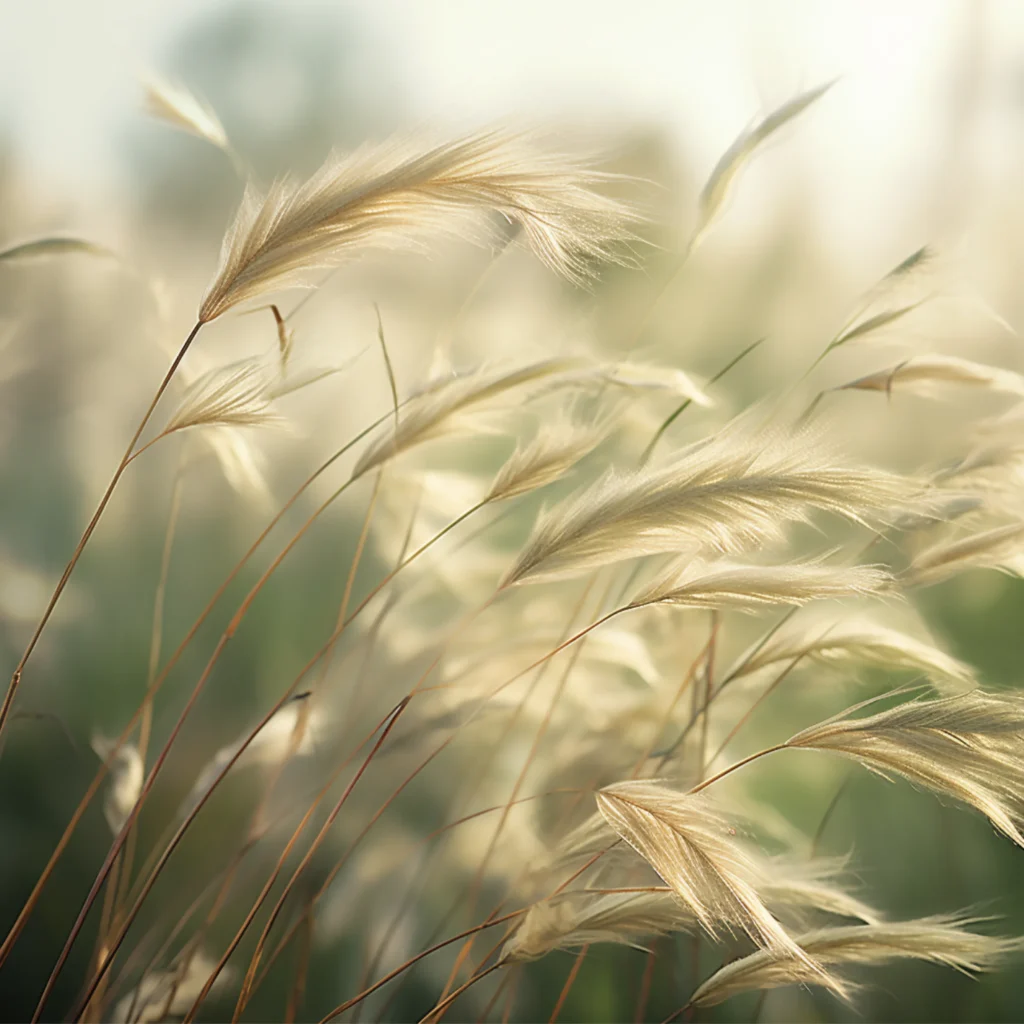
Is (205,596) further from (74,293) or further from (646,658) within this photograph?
(646,658)

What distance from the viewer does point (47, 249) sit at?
64 centimetres

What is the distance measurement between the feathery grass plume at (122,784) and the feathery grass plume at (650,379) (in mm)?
470

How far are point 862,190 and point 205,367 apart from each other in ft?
2.22

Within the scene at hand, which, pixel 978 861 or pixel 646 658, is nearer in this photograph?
pixel 646 658

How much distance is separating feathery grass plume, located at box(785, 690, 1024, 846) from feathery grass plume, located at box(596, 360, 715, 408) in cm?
23

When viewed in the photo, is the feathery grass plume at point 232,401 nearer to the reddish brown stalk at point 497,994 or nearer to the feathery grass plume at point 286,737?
the feathery grass plume at point 286,737

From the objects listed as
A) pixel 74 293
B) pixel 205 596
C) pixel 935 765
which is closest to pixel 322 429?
pixel 205 596

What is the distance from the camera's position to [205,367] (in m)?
0.79

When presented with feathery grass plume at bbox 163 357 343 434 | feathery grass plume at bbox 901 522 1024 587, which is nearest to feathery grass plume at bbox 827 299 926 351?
feathery grass plume at bbox 901 522 1024 587

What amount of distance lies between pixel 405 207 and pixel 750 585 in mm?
259

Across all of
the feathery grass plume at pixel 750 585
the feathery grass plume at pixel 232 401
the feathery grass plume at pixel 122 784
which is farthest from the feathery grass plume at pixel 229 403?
the feathery grass plume at pixel 122 784

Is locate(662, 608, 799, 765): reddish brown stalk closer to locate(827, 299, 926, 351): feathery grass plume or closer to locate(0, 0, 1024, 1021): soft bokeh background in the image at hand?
locate(827, 299, 926, 351): feathery grass plume

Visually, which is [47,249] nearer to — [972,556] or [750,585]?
[750,585]

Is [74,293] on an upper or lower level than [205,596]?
upper
